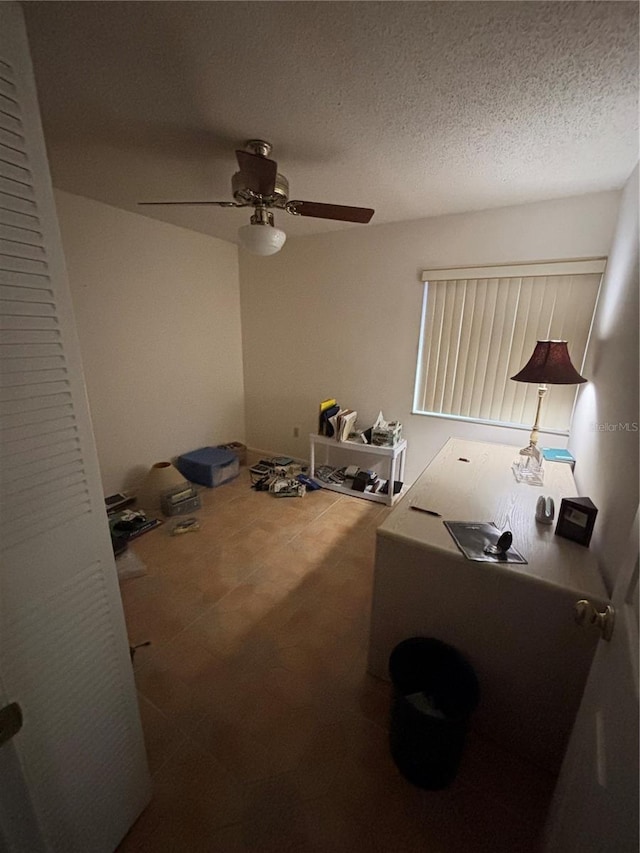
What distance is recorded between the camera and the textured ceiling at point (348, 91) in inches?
38.6

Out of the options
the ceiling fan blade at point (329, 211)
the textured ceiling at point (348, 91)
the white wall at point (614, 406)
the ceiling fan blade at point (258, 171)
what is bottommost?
the white wall at point (614, 406)

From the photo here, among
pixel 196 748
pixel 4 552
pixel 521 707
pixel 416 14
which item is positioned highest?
pixel 416 14

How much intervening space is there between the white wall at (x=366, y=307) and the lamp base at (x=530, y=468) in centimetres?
70

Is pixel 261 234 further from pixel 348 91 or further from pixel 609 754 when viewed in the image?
pixel 609 754

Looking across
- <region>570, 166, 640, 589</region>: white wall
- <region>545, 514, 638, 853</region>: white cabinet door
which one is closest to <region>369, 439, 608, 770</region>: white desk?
<region>570, 166, 640, 589</region>: white wall

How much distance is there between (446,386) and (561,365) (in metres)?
1.02

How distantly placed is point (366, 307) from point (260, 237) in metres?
1.51

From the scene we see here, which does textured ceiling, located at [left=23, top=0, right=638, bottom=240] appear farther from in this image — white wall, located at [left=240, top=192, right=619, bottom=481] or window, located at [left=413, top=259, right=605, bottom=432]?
window, located at [left=413, top=259, right=605, bottom=432]

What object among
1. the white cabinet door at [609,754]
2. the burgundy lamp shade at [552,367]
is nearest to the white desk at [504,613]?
the white cabinet door at [609,754]

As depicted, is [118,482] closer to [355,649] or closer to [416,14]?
[355,649]

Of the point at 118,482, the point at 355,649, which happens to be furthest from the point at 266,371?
the point at 355,649

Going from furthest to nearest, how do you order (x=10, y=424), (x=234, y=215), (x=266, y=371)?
(x=266, y=371), (x=234, y=215), (x=10, y=424)

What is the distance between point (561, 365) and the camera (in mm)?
1858

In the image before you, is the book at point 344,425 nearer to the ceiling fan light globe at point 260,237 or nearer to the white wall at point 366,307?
the white wall at point 366,307
